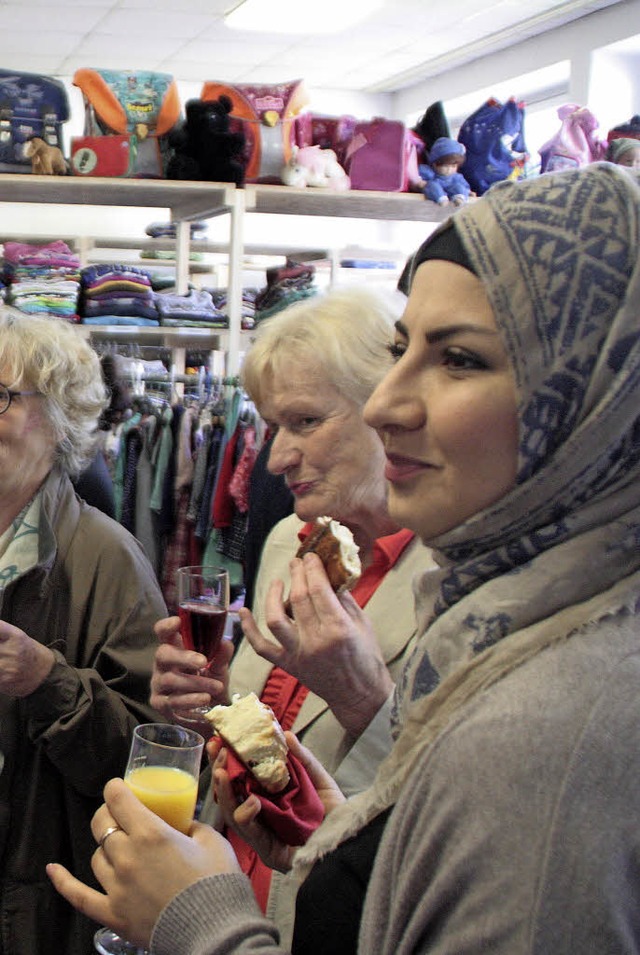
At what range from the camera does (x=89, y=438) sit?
88.7 inches

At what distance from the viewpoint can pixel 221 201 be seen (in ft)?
14.8

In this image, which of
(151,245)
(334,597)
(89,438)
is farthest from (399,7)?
(334,597)

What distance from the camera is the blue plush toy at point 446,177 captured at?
15.3 feet

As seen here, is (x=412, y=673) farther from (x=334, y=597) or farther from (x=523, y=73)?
(x=523, y=73)

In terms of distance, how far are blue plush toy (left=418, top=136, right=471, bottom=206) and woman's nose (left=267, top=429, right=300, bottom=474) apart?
9.88ft

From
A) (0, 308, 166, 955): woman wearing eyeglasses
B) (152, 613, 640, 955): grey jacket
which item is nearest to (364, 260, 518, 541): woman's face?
(152, 613, 640, 955): grey jacket

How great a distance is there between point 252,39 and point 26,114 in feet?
17.6

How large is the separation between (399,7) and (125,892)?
8.62 metres

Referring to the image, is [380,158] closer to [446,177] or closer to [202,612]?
[446,177]

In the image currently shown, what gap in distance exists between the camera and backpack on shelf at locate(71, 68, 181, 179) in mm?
4359

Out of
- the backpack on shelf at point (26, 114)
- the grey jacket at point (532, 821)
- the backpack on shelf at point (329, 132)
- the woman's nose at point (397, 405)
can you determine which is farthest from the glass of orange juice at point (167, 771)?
the backpack on shelf at point (329, 132)

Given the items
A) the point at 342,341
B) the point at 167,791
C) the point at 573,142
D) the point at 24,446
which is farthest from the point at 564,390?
the point at 573,142

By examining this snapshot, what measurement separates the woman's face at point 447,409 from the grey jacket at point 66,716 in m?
1.09

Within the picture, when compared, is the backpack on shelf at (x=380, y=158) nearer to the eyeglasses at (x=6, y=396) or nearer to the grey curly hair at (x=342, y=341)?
the grey curly hair at (x=342, y=341)
